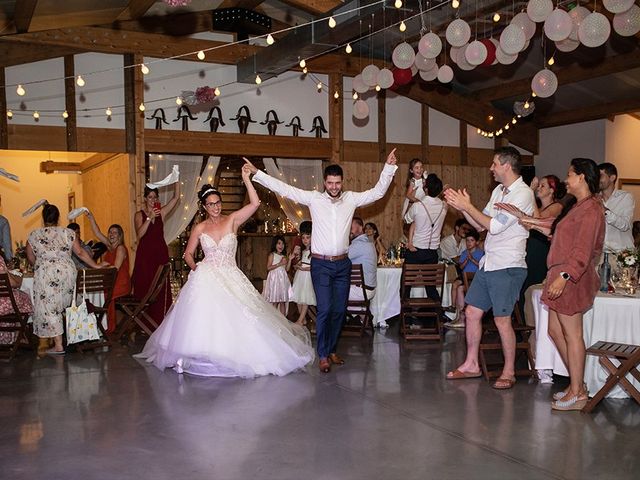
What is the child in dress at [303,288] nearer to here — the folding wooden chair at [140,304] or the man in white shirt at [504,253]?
A: the folding wooden chair at [140,304]

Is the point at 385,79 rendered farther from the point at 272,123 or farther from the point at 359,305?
the point at 272,123

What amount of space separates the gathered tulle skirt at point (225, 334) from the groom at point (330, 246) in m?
0.36

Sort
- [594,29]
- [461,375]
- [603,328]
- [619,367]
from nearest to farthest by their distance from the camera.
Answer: [619,367] < [603,328] < [461,375] < [594,29]

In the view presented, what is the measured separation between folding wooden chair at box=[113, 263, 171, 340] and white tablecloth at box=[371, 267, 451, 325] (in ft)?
8.05

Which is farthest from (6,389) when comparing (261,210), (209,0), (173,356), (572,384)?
(261,210)

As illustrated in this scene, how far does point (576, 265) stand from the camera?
4379 millimetres

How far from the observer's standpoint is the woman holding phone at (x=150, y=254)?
26.7 ft

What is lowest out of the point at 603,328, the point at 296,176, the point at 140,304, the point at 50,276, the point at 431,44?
the point at 140,304

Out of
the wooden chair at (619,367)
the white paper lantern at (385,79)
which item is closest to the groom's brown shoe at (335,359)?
the wooden chair at (619,367)

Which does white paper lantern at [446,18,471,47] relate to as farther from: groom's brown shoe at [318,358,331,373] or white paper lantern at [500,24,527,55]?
groom's brown shoe at [318,358,331,373]

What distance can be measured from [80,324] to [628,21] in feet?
18.7

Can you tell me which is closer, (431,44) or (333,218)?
(333,218)

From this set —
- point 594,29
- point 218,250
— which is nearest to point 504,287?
point 218,250

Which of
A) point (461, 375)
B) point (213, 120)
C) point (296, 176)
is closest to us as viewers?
point (461, 375)
